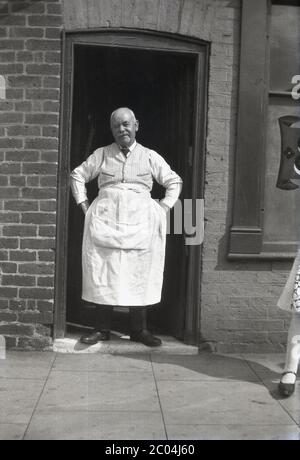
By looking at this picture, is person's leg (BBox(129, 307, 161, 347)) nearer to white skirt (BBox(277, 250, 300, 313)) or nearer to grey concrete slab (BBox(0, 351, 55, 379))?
grey concrete slab (BBox(0, 351, 55, 379))

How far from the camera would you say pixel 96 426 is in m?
4.10

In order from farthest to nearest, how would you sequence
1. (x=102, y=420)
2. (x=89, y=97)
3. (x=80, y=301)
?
(x=89, y=97) < (x=80, y=301) < (x=102, y=420)

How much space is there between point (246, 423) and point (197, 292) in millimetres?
1913

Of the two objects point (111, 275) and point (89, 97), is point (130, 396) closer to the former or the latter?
point (111, 275)

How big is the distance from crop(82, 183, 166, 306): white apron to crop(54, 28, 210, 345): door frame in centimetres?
24

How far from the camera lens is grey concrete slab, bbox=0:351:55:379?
5.15 metres

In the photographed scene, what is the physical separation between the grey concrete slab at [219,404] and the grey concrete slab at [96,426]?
6.9 inches

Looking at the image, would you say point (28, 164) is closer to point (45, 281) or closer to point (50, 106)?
point (50, 106)

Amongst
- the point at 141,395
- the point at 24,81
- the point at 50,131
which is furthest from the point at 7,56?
the point at 141,395

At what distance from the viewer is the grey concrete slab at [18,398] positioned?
4242 millimetres

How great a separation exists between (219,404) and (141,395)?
59 centimetres

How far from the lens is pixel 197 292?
5996 millimetres

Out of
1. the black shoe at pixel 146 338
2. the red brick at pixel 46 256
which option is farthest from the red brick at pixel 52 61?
the black shoe at pixel 146 338

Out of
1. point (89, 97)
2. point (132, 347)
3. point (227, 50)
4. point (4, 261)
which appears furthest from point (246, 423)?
point (89, 97)
